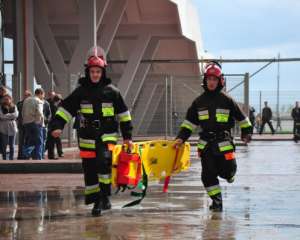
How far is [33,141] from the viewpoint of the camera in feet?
53.0

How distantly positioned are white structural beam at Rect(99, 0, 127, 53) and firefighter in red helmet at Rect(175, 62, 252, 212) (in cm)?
Result: 2088

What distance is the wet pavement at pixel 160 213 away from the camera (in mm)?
7371

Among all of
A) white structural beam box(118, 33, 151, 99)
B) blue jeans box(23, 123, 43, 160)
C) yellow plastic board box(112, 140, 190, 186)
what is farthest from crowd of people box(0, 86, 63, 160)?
white structural beam box(118, 33, 151, 99)

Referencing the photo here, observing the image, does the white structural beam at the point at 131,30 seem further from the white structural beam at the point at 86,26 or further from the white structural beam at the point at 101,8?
the white structural beam at the point at 86,26

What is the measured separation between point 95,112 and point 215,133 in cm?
145

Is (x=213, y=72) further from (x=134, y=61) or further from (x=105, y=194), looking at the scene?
(x=134, y=61)

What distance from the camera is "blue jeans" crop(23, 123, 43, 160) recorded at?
52.6ft

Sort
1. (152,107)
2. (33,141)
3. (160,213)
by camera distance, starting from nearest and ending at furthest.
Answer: (160,213) → (33,141) → (152,107)

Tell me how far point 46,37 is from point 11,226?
2164 cm

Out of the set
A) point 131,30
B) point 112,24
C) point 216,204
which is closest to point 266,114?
point 131,30

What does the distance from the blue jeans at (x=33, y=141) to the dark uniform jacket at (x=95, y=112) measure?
731 cm

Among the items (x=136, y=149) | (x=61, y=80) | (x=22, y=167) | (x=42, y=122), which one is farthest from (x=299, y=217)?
(x=61, y=80)

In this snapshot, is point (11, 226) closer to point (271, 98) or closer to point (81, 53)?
point (81, 53)

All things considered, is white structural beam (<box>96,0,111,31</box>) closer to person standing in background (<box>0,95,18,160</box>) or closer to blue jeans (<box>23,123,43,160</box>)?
blue jeans (<box>23,123,43,160</box>)
